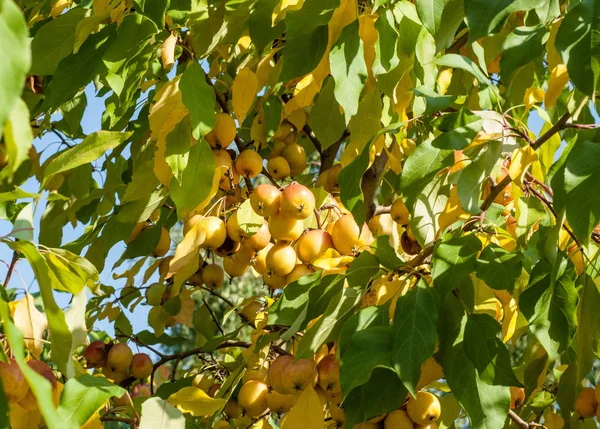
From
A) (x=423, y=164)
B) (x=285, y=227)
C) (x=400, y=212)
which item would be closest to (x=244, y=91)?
(x=285, y=227)

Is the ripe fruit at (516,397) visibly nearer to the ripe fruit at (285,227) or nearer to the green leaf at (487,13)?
the ripe fruit at (285,227)

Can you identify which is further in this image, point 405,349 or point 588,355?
point 588,355

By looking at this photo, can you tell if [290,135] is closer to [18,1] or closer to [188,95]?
[188,95]

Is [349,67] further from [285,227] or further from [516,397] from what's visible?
[516,397]

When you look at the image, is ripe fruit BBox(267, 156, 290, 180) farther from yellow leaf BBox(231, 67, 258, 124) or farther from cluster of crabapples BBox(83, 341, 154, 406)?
cluster of crabapples BBox(83, 341, 154, 406)

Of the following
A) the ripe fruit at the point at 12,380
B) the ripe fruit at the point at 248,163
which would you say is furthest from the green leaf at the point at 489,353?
the ripe fruit at the point at 248,163

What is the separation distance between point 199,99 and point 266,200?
0.27 meters

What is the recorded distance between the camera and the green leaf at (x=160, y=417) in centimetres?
141

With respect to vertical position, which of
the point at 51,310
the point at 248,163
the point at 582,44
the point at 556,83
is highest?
the point at 582,44

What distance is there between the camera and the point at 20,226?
129cm

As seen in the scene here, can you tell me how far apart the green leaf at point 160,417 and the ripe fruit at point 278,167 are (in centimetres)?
95

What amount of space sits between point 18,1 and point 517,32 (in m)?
1.84

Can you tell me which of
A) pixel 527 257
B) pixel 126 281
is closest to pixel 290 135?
pixel 126 281

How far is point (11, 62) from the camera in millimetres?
646
